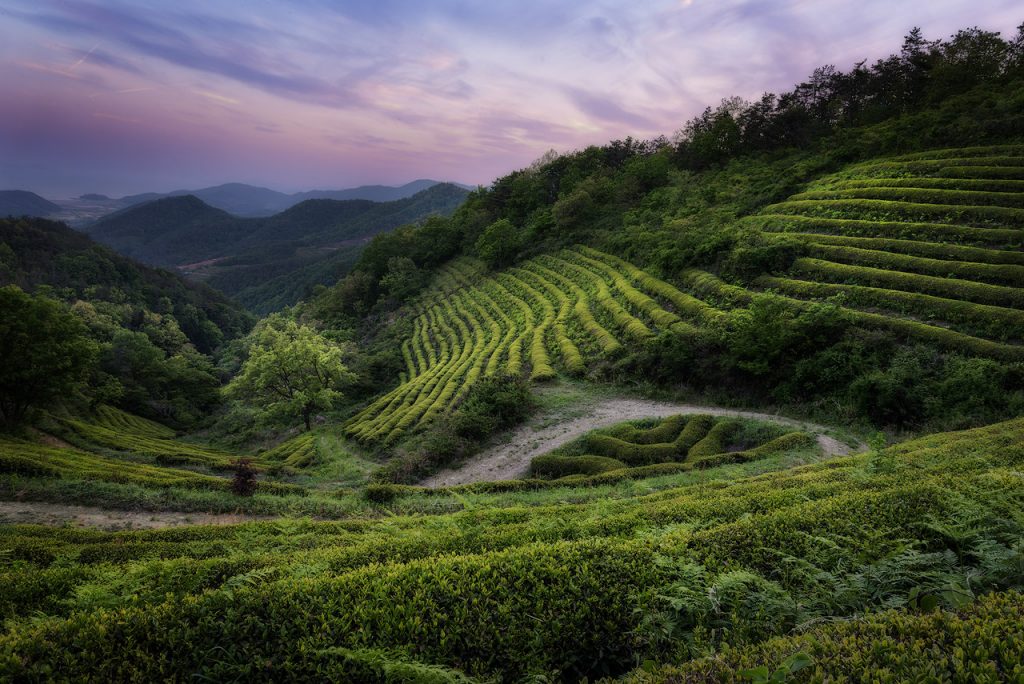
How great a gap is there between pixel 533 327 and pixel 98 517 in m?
31.8

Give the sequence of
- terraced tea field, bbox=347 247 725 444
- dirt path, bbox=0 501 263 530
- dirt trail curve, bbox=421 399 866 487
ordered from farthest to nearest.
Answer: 1. terraced tea field, bbox=347 247 725 444
2. dirt trail curve, bbox=421 399 866 487
3. dirt path, bbox=0 501 263 530

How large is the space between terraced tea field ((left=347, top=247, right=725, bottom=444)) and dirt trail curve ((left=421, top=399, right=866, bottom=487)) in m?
5.14

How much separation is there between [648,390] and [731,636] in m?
23.1

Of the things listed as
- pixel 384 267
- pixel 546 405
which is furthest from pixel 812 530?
pixel 384 267

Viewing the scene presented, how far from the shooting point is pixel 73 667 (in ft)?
13.3

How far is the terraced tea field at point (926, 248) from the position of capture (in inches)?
877

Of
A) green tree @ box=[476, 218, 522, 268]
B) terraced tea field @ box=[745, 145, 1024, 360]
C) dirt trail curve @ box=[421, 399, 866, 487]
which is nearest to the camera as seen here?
dirt trail curve @ box=[421, 399, 866, 487]

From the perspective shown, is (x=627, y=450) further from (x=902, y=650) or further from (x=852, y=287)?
(x=852, y=287)

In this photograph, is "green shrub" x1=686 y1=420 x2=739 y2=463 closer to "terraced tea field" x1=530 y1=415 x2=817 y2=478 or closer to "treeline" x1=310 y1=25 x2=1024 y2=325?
"terraced tea field" x1=530 y1=415 x2=817 y2=478

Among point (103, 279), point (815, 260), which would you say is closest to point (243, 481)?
point (815, 260)

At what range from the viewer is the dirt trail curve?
20.9 m

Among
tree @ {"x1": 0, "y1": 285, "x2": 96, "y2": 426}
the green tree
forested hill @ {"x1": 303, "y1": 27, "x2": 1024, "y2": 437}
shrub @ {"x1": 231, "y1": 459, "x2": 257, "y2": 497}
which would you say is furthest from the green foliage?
the green tree

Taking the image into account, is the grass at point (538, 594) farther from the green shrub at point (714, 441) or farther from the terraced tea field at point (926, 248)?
the terraced tea field at point (926, 248)

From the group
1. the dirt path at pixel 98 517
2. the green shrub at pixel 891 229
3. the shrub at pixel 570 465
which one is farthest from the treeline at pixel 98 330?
the green shrub at pixel 891 229
